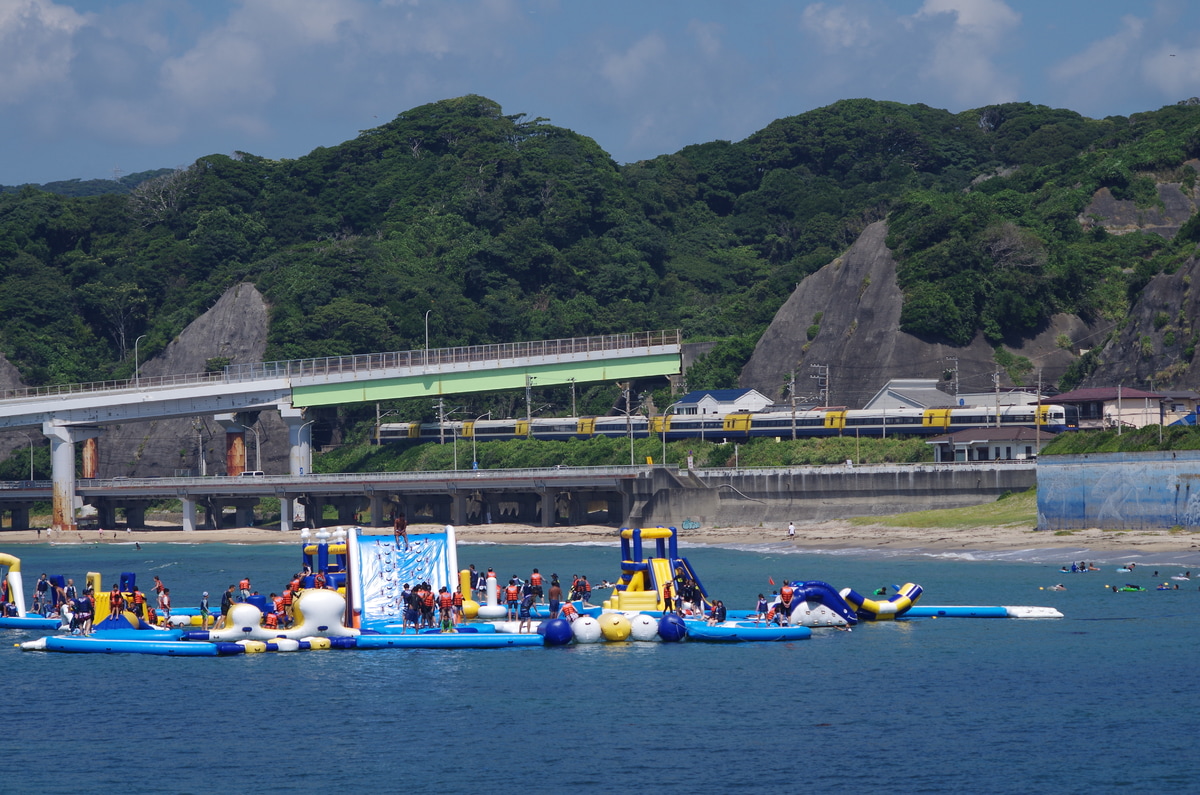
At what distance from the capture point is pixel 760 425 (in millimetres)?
111688

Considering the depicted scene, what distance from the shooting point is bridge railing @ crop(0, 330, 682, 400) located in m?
117

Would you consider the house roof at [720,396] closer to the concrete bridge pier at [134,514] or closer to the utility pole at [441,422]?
the utility pole at [441,422]

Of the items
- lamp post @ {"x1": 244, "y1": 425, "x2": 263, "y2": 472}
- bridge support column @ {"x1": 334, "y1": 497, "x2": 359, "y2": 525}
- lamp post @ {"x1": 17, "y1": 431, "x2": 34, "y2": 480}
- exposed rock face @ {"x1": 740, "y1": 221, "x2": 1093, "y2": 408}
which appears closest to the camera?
exposed rock face @ {"x1": 740, "y1": 221, "x2": 1093, "y2": 408}

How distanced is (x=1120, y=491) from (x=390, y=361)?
7268 cm

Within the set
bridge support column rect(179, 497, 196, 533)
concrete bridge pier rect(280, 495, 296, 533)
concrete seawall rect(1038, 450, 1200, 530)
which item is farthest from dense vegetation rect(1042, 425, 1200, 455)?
bridge support column rect(179, 497, 196, 533)

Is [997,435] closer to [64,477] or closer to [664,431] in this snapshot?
[664,431]

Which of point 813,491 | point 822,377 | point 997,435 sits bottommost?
point 813,491

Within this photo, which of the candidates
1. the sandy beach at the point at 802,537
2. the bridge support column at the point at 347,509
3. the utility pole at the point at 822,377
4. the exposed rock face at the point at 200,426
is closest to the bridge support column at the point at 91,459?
the sandy beach at the point at 802,537

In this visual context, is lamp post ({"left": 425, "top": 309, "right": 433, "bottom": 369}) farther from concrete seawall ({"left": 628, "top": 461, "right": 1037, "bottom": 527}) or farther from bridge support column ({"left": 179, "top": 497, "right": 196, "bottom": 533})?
concrete seawall ({"left": 628, "top": 461, "right": 1037, "bottom": 527})

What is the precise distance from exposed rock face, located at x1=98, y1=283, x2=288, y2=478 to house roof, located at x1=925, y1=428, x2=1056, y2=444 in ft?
237

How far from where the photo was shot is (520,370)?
122375 mm

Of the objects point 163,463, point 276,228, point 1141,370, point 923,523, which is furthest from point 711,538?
point 276,228

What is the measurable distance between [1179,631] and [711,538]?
1986 inches

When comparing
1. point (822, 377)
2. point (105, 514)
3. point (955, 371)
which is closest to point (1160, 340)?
point (955, 371)
